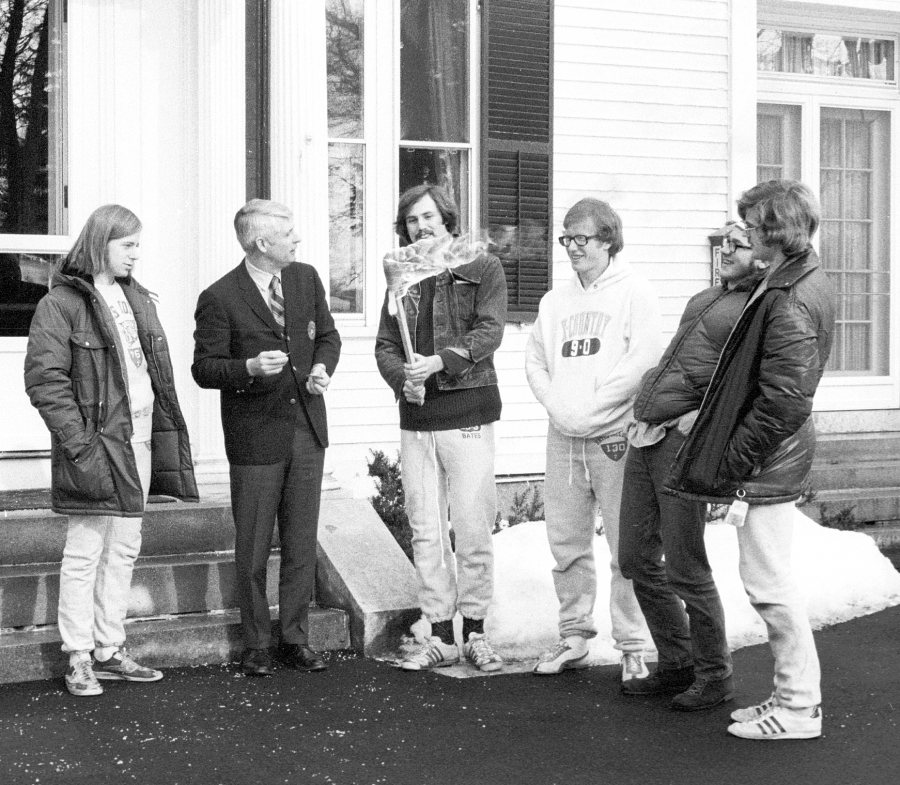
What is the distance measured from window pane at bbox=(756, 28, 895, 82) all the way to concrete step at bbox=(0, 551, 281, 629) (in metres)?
6.19

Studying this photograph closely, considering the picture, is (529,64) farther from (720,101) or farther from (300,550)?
(300,550)

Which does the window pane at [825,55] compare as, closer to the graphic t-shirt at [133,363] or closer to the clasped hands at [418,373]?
the clasped hands at [418,373]

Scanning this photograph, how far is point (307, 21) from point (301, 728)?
4017mm

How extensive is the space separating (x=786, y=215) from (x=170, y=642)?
121 inches

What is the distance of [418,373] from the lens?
18.3 ft

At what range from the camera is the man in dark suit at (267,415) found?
569 cm

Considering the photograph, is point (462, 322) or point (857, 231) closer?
point (462, 322)

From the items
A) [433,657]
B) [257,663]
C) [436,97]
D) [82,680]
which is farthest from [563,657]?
[436,97]

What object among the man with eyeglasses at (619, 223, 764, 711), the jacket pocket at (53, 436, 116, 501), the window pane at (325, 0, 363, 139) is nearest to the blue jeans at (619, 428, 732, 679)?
the man with eyeglasses at (619, 223, 764, 711)

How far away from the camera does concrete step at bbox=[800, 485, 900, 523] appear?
28.7 feet

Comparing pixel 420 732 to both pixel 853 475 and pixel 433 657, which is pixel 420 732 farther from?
pixel 853 475

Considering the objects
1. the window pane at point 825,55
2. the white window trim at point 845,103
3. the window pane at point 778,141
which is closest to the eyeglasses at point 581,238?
the white window trim at point 845,103

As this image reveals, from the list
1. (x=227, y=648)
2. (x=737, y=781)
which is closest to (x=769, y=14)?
(x=227, y=648)

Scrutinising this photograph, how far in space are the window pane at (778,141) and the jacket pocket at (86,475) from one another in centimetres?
663
